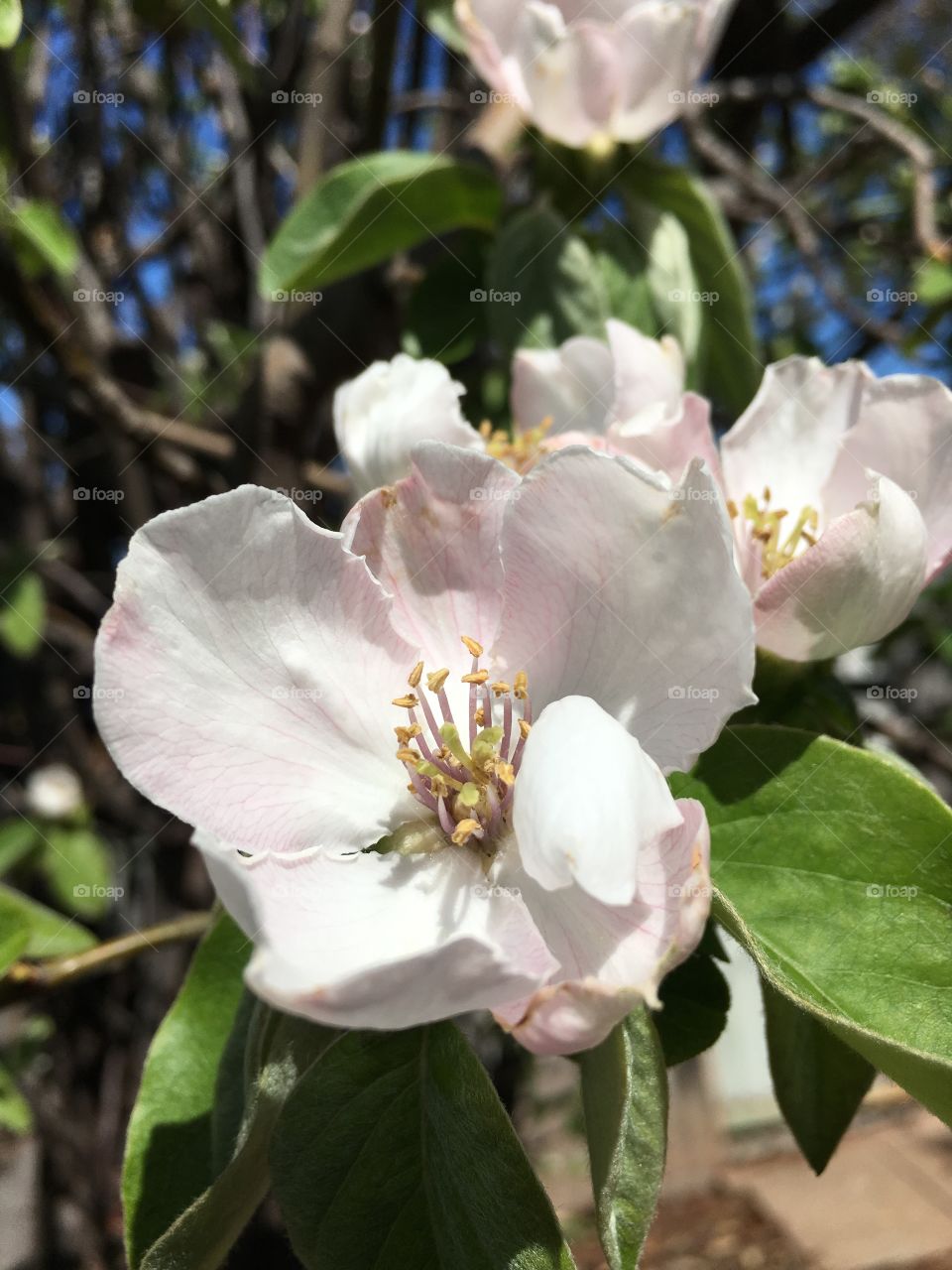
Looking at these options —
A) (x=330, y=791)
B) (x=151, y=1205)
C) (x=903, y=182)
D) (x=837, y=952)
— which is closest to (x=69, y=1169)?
(x=151, y=1205)

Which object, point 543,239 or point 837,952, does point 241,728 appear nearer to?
point 837,952

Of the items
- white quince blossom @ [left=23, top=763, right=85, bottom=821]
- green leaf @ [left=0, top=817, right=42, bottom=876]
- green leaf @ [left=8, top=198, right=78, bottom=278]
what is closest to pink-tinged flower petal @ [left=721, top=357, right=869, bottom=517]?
green leaf @ [left=8, top=198, right=78, bottom=278]

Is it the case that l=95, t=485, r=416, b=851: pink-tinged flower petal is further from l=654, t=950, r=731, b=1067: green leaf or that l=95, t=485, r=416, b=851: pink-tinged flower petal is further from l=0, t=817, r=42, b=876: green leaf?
l=0, t=817, r=42, b=876: green leaf

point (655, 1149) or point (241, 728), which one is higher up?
point (241, 728)

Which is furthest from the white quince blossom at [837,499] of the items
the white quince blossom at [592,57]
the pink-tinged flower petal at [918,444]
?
the white quince blossom at [592,57]

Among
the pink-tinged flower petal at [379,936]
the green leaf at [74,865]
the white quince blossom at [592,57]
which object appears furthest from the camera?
the green leaf at [74,865]

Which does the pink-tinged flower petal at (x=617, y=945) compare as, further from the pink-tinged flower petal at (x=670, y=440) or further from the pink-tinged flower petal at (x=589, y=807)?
the pink-tinged flower petal at (x=670, y=440)
